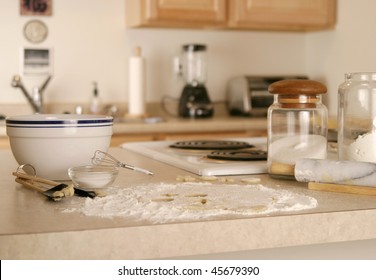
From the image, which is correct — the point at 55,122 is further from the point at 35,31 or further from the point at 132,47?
the point at 132,47

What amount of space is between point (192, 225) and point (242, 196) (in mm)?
205

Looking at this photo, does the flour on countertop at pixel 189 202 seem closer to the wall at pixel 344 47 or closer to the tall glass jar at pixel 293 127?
the tall glass jar at pixel 293 127

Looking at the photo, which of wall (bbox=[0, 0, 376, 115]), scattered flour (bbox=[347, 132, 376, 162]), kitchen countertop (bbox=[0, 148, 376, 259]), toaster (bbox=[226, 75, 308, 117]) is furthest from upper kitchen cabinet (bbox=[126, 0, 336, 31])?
kitchen countertop (bbox=[0, 148, 376, 259])

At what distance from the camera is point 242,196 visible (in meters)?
1.02

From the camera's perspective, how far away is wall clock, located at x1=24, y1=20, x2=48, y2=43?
3.38 meters

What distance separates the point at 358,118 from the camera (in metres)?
1.17

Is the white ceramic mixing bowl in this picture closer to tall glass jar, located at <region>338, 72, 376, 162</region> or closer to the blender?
tall glass jar, located at <region>338, 72, 376, 162</region>

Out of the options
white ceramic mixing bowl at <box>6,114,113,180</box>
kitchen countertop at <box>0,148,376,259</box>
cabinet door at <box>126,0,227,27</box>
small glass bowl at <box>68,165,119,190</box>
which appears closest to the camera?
kitchen countertop at <box>0,148,376,259</box>

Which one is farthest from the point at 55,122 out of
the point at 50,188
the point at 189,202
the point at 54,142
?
the point at 189,202

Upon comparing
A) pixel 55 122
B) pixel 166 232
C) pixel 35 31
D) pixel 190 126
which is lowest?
pixel 190 126

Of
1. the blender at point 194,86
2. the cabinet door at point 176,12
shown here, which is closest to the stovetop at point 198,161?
the cabinet door at point 176,12

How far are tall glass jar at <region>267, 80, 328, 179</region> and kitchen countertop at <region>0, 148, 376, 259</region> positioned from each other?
0.18m

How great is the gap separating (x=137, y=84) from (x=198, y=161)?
6.86 ft

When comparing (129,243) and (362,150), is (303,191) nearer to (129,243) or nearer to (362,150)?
(362,150)
